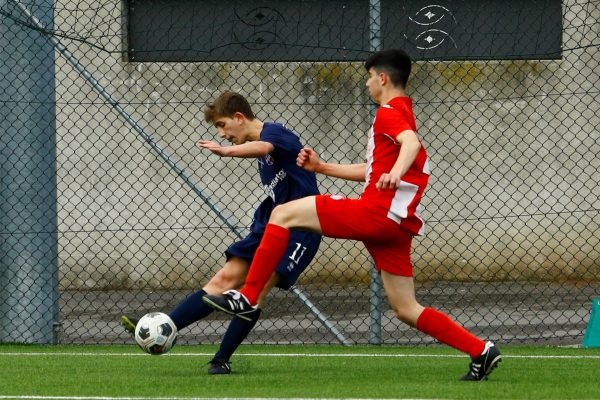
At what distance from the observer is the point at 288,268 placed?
288 inches

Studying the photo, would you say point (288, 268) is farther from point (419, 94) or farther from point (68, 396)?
point (419, 94)

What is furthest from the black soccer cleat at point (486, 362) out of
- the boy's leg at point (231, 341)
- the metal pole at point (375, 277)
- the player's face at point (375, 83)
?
the metal pole at point (375, 277)

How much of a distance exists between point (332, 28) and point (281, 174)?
766 centimetres

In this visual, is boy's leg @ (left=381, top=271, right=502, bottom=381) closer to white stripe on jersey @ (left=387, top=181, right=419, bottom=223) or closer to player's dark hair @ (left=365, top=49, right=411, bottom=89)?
white stripe on jersey @ (left=387, top=181, right=419, bottom=223)

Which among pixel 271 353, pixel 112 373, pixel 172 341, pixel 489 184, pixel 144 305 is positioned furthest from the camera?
pixel 489 184

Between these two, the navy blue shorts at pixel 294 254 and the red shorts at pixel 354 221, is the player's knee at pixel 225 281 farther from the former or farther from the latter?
the red shorts at pixel 354 221

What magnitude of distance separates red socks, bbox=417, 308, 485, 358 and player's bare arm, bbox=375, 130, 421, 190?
753mm

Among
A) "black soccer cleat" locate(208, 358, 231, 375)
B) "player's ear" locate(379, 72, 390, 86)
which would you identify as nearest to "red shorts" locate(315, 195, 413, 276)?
"player's ear" locate(379, 72, 390, 86)

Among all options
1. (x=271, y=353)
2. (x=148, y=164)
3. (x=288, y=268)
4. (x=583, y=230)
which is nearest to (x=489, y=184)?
(x=583, y=230)

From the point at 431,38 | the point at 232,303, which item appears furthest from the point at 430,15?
the point at 232,303

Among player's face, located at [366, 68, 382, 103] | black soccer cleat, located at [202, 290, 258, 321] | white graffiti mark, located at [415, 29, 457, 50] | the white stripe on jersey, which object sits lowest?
black soccer cleat, located at [202, 290, 258, 321]

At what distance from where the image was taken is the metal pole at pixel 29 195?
989 centimetres

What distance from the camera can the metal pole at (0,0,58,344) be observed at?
9.89 m

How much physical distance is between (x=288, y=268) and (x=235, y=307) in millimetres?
906
